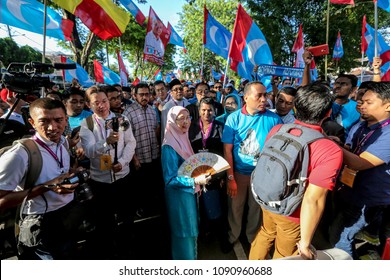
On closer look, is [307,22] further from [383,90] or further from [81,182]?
[81,182]

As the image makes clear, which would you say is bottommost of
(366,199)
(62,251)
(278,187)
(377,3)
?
(62,251)

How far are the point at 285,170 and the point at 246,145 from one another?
1088mm

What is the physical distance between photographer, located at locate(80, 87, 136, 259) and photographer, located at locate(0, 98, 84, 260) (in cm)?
59

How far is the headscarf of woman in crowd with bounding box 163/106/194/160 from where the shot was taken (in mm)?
2334

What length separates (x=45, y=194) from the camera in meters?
1.72

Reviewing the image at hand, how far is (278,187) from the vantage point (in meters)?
1.63

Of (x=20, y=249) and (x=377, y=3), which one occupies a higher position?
(x=377, y=3)

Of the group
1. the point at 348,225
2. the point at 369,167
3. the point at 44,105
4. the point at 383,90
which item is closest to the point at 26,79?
the point at 44,105

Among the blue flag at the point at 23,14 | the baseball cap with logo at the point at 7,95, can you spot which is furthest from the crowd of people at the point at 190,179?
the blue flag at the point at 23,14

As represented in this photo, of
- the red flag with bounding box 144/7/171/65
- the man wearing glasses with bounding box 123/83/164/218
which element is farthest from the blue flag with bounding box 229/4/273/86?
the red flag with bounding box 144/7/171/65

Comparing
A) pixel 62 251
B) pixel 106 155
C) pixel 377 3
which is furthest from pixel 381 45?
pixel 62 251
